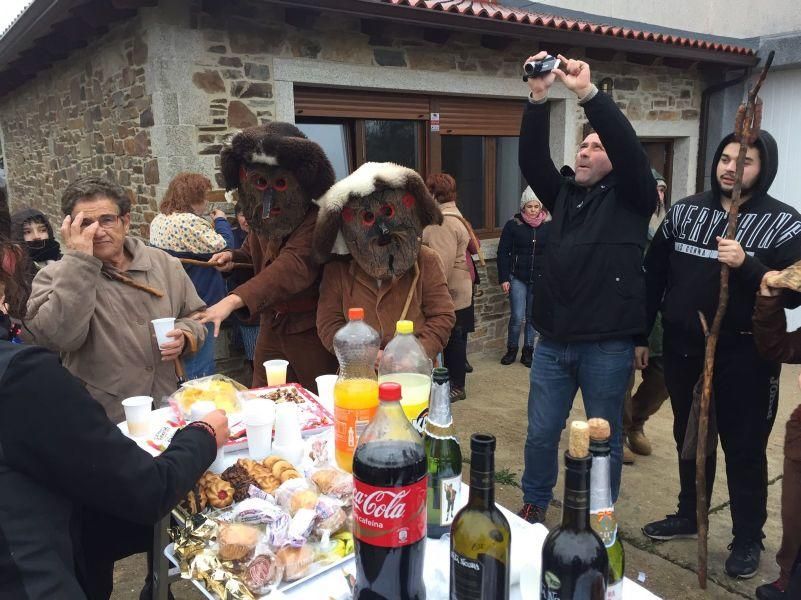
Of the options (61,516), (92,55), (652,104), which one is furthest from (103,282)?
(652,104)

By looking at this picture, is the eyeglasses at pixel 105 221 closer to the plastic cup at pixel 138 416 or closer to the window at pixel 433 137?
the plastic cup at pixel 138 416

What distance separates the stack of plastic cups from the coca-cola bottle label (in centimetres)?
75

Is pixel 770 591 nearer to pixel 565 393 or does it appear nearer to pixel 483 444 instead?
pixel 565 393

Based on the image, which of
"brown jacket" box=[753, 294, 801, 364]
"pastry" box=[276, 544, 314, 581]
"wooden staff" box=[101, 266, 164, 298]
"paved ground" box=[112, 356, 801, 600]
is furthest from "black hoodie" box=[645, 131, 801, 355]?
"wooden staff" box=[101, 266, 164, 298]

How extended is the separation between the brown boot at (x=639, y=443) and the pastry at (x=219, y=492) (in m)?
3.48

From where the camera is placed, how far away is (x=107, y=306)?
8.45 feet

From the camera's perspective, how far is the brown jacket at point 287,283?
2760mm

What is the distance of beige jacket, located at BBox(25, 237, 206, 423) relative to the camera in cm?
238

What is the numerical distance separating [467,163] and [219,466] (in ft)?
18.2

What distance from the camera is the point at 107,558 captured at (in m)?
1.86

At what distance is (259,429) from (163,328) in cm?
95

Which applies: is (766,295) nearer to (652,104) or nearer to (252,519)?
(252,519)

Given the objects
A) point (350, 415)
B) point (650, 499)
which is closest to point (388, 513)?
point (350, 415)

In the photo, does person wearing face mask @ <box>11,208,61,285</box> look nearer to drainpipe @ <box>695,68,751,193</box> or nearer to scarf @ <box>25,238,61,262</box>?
scarf @ <box>25,238,61,262</box>
